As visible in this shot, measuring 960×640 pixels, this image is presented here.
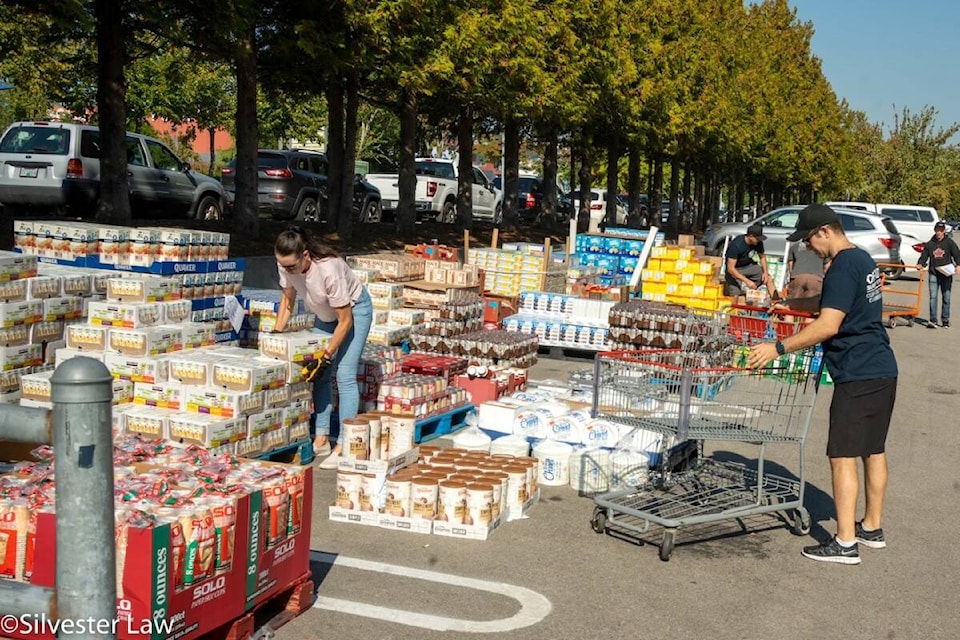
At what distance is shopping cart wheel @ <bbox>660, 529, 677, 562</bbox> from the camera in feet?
21.4

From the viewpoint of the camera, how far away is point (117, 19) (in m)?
14.8

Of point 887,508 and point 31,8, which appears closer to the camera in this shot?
point 887,508

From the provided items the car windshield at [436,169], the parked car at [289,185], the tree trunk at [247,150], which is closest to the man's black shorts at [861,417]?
the tree trunk at [247,150]

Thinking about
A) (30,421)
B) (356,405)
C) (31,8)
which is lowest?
(356,405)

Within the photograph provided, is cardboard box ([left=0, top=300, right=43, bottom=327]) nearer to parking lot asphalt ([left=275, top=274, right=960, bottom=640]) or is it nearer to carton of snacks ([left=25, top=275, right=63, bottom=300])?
carton of snacks ([left=25, top=275, right=63, bottom=300])

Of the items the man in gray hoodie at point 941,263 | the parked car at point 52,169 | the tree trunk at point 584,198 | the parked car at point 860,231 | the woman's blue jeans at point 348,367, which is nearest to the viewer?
the woman's blue jeans at point 348,367

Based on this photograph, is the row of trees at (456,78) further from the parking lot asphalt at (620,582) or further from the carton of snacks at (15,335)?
the parking lot asphalt at (620,582)

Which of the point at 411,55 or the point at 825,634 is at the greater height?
the point at 411,55

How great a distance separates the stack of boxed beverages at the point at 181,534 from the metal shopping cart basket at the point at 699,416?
2.53 m

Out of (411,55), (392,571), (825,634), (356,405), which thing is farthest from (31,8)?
(825,634)

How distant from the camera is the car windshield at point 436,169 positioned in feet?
108

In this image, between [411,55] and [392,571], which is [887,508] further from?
[411,55]

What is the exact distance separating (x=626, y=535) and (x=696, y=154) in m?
38.2

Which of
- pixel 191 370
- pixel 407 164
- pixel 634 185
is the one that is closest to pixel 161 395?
pixel 191 370
